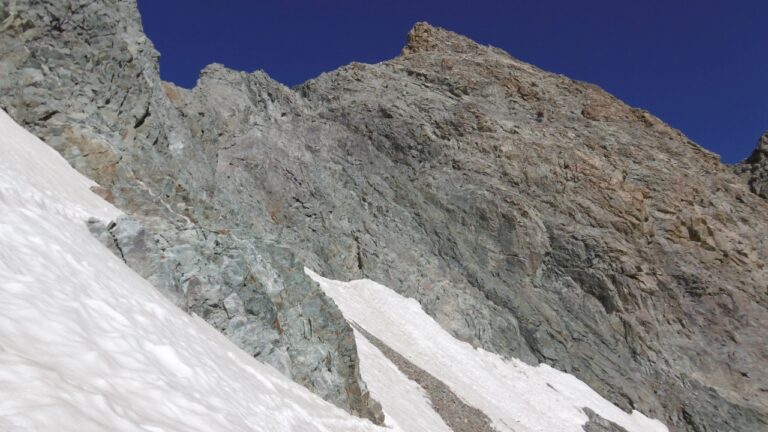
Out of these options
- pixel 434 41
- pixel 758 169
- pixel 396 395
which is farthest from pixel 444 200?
pixel 758 169

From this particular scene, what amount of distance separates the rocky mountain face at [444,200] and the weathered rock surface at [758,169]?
1.39ft

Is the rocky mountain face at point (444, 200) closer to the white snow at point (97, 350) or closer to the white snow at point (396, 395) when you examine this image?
the white snow at point (396, 395)

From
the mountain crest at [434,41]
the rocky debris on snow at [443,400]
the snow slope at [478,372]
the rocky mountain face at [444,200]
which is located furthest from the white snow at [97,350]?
the mountain crest at [434,41]

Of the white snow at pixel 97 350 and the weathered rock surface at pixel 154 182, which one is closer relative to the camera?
the white snow at pixel 97 350

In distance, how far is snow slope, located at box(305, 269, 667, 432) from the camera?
86.3 ft

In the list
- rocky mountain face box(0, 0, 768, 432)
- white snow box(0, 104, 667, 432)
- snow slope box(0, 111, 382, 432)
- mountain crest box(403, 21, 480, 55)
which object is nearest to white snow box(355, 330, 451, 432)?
white snow box(0, 104, 667, 432)

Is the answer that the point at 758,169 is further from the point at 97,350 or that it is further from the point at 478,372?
the point at 97,350

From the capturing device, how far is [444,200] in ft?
146

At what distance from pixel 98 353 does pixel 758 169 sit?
233 ft

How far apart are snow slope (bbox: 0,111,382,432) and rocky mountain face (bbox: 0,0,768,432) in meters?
4.12

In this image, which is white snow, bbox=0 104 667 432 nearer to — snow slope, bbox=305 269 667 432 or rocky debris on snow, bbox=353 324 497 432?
rocky debris on snow, bbox=353 324 497 432

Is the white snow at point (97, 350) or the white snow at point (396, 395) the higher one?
the white snow at point (396, 395)

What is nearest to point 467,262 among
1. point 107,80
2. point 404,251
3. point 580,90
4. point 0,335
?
point 404,251

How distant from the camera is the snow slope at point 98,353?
196 inches
